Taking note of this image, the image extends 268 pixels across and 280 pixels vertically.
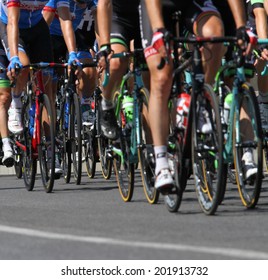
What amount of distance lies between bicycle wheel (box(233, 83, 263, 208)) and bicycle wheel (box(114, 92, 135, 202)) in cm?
146

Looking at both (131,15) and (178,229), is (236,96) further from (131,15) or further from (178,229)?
(131,15)

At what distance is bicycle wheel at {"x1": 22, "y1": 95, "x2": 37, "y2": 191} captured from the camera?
12.2 metres

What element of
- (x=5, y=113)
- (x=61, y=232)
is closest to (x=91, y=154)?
(x=5, y=113)

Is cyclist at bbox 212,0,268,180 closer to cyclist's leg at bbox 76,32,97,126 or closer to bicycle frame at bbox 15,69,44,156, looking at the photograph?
bicycle frame at bbox 15,69,44,156

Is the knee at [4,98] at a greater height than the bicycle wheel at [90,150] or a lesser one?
greater

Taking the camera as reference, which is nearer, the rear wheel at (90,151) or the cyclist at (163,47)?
the cyclist at (163,47)

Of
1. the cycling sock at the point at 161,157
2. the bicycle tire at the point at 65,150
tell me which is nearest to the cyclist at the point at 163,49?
the cycling sock at the point at 161,157

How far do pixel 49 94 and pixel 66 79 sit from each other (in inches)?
17.0

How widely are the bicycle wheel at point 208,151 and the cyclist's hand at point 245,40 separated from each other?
367mm

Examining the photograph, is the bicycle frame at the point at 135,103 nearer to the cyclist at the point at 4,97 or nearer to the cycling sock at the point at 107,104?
the cycling sock at the point at 107,104

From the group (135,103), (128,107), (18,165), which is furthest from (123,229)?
(18,165)

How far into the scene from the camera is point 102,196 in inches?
443

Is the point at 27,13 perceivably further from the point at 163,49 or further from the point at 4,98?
the point at 163,49

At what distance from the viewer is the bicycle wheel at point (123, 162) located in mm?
10531
